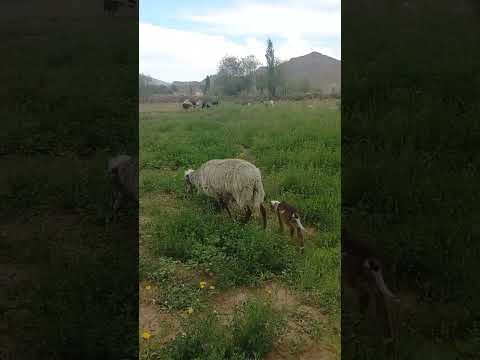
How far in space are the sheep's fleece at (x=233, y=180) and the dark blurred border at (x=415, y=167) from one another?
74 cm

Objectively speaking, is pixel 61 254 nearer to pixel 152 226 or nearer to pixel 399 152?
pixel 152 226

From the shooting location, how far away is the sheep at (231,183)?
313 cm

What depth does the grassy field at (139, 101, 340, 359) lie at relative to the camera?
287 centimetres

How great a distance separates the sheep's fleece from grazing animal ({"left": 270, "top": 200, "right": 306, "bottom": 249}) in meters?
0.14

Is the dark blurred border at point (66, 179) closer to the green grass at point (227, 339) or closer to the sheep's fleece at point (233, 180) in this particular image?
the green grass at point (227, 339)

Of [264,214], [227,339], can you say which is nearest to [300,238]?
[264,214]

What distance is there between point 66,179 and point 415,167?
9.91 feet

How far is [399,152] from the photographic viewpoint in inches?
140

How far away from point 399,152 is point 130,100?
242cm

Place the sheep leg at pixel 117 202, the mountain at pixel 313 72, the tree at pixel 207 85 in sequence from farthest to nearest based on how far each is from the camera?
the sheep leg at pixel 117 202 → the tree at pixel 207 85 → the mountain at pixel 313 72

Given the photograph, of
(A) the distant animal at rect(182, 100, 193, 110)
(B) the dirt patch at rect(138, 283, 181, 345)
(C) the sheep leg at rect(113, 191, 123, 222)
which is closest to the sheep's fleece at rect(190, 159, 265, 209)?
(A) the distant animal at rect(182, 100, 193, 110)

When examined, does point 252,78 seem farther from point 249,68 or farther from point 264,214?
point 264,214

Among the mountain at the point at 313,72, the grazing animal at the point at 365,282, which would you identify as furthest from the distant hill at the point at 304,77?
the grazing animal at the point at 365,282

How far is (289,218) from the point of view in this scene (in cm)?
305
